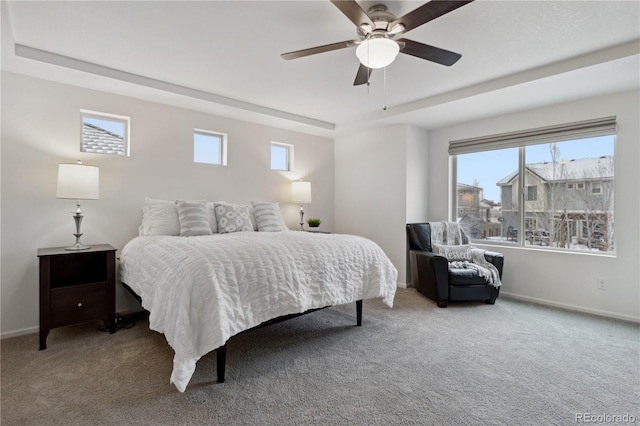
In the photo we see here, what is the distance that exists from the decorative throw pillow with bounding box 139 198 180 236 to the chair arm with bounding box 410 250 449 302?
9.52 ft

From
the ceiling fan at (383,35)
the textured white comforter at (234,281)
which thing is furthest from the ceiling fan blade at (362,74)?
the textured white comforter at (234,281)

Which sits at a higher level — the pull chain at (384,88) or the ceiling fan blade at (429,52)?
the pull chain at (384,88)

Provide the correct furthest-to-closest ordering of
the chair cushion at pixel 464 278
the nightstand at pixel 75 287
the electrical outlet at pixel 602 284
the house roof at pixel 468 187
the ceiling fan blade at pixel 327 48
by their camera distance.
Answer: the house roof at pixel 468 187, the chair cushion at pixel 464 278, the electrical outlet at pixel 602 284, the nightstand at pixel 75 287, the ceiling fan blade at pixel 327 48

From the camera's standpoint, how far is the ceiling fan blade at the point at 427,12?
5.39ft

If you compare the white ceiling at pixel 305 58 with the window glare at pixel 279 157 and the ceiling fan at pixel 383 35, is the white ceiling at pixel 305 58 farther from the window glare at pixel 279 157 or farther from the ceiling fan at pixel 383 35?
the window glare at pixel 279 157

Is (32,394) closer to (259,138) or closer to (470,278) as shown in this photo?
(259,138)

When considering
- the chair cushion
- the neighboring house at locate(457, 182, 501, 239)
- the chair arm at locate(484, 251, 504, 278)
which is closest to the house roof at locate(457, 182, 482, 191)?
the neighboring house at locate(457, 182, 501, 239)

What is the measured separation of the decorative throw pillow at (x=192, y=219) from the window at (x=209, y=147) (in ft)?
2.84

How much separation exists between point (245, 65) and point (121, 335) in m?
2.74

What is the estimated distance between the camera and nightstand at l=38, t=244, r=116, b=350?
2568mm

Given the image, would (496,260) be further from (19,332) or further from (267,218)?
(19,332)

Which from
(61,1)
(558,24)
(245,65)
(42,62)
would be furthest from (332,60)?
(42,62)

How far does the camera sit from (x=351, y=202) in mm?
5305

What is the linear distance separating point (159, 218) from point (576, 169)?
4773 mm
